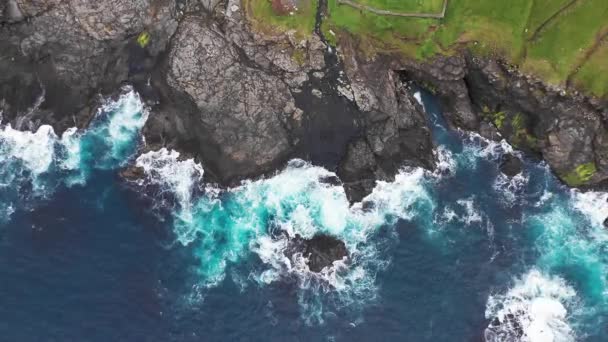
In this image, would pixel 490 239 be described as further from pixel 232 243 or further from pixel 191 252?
pixel 191 252

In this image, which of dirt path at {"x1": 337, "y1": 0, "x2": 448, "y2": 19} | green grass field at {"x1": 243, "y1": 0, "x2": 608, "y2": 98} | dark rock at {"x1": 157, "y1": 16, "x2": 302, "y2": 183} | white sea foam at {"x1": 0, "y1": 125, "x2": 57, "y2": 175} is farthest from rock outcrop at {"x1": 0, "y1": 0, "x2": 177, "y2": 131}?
dirt path at {"x1": 337, "y1": 0, "x2": 448, "y2": 19}

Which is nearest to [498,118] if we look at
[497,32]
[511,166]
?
[511,166]

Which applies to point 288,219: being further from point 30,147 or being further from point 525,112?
point 30,147

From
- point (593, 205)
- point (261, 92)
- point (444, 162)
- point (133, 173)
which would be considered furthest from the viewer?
point (444, 162)

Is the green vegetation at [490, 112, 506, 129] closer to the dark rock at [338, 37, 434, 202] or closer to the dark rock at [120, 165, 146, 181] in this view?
the dark rock at [338, 37, 434, 202]

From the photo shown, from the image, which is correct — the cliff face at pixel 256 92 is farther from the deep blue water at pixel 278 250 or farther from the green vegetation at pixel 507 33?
the deep blue water at pixel 278 250
